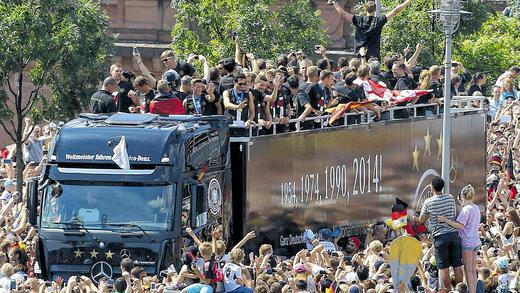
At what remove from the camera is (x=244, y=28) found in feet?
142

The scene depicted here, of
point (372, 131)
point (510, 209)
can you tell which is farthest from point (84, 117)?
point (510, 209)

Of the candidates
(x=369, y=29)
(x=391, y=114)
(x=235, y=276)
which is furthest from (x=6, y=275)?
(x=369, y=29)

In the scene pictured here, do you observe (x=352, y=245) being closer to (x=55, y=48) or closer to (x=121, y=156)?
(x=55, y=48)

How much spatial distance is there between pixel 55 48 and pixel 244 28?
9598mm

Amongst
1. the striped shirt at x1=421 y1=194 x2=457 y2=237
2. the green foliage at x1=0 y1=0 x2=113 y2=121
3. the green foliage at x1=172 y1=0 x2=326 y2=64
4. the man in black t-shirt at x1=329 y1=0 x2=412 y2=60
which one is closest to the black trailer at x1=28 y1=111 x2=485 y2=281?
the striped shirt at x1=421 y1=194 x2=457 y2=237

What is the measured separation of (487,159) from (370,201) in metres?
7.16

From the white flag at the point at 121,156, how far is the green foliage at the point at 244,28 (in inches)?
672

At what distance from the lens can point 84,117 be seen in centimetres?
2706

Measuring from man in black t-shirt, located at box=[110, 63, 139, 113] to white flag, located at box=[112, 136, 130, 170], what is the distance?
2928 millimetres

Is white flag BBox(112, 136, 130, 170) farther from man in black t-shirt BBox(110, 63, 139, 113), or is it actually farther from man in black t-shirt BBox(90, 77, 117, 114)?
man in black t-shirt BBox(110, 63, 139, 113)

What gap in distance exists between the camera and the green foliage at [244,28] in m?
43.2

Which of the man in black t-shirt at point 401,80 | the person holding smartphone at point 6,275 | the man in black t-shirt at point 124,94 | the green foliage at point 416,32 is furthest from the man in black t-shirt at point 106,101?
the green foliage at point 416,32

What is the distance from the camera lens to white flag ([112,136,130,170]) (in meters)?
25.8

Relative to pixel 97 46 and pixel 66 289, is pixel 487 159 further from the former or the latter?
pixel 66 289
